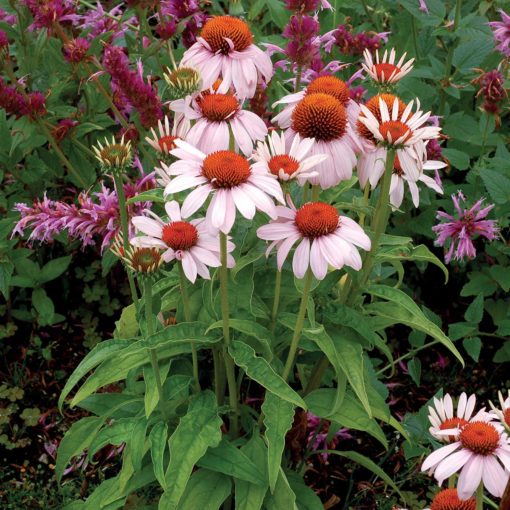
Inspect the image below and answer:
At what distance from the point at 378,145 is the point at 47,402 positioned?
177 cm

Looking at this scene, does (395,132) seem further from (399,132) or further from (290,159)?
(290,159)

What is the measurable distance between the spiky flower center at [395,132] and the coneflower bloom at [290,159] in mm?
115

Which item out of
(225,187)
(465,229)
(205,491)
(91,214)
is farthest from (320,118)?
(465,229)

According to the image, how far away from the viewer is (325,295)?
6.09 feet

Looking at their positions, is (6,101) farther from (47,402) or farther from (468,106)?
(468,106)

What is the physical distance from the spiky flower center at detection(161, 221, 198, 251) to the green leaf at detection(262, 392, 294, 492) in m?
0.40

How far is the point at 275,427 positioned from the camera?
1.69 meters

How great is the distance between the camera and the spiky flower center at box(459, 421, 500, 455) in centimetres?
124

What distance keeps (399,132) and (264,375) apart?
556mm

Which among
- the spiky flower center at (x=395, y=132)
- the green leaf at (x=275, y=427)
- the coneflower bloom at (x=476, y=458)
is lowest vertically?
the green leaf at (x=275, y=427)

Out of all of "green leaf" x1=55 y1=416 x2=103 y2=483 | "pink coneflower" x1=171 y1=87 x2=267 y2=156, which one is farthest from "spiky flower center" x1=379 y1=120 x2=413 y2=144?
"green leaf" x1=55 y1=416 x2=103 y2=483

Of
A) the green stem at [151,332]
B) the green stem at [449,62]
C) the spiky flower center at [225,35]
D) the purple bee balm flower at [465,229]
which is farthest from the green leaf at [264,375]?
the green stem at [449,62]

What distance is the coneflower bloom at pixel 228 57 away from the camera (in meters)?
1.66

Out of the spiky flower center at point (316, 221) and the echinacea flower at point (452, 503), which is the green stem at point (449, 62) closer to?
the spiky flower center at point (316, 221)
